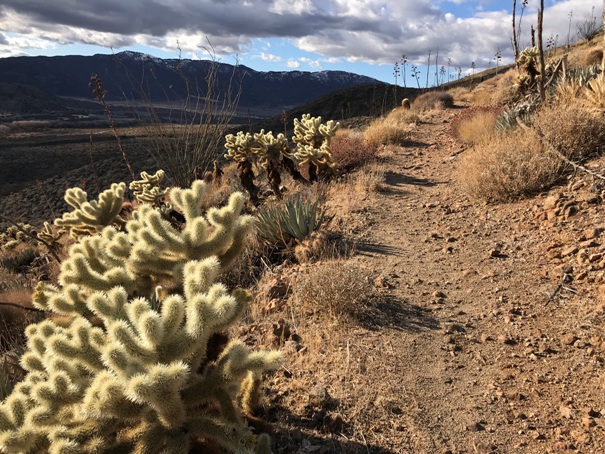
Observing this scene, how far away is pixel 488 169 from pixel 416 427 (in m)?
4.52

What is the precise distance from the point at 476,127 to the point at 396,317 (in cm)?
656

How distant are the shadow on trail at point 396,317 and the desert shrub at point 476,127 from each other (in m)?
5.03

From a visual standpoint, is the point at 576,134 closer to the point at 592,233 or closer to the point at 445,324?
the point at 592,233

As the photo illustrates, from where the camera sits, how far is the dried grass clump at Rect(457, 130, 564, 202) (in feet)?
20.0

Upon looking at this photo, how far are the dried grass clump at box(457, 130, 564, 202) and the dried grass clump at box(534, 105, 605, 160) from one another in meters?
0.25

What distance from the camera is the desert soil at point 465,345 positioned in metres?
2.91

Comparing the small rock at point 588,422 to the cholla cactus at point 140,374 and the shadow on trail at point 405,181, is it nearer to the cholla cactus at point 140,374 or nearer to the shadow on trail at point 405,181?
the cholla cactus at point 140,374

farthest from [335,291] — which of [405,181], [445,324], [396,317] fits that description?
[405,181]

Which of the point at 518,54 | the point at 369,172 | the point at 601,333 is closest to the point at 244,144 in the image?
the point at 369,172

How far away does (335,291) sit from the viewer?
4.18m

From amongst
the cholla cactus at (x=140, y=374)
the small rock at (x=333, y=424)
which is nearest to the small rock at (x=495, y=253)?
the small rock at (x=333, y=424)

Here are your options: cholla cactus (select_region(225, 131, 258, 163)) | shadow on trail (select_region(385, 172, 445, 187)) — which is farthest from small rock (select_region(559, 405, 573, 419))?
cholla cactus (select_region(225, 131, 258, 163))

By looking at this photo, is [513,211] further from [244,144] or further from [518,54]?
[518,54]

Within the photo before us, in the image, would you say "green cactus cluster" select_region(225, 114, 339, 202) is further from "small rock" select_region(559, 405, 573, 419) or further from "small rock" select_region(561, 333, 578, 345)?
"small rock" select_region(559, 405, 573, 419)
